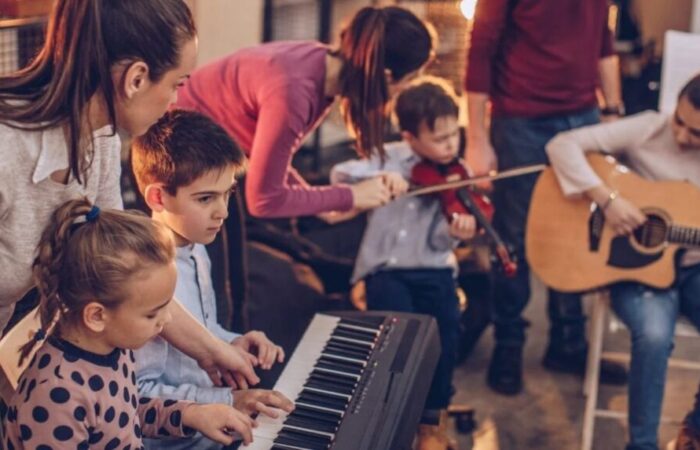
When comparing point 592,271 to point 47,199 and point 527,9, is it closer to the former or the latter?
point 527,9

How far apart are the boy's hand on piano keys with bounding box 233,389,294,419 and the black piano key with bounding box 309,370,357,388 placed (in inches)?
5.3

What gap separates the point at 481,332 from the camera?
392 cm

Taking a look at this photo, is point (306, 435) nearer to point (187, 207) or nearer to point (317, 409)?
point (317, 409)

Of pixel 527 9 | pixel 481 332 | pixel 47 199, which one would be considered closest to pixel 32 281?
pixel 47 199

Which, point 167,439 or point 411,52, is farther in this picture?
point 411,52

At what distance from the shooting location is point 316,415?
81.3 inches

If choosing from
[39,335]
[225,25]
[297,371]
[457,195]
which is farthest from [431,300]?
[225,25]

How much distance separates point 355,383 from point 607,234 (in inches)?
49.1

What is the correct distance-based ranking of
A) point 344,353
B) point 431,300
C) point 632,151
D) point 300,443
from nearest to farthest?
1. point 300,443
2. point 344,353
3. point 431,300
4. point 632,151

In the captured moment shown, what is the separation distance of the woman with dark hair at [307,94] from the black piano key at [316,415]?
2.46 feet

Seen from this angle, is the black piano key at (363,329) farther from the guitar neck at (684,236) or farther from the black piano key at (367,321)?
the guitar neck at (684,236)

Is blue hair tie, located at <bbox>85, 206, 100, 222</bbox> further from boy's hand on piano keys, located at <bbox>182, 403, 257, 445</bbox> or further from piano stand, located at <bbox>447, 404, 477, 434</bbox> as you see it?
piano stand, located at <bbox>447, 404, 477, 434</bbox>

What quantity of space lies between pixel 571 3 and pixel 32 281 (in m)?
2.09

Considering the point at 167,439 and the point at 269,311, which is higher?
the point at 167,439
